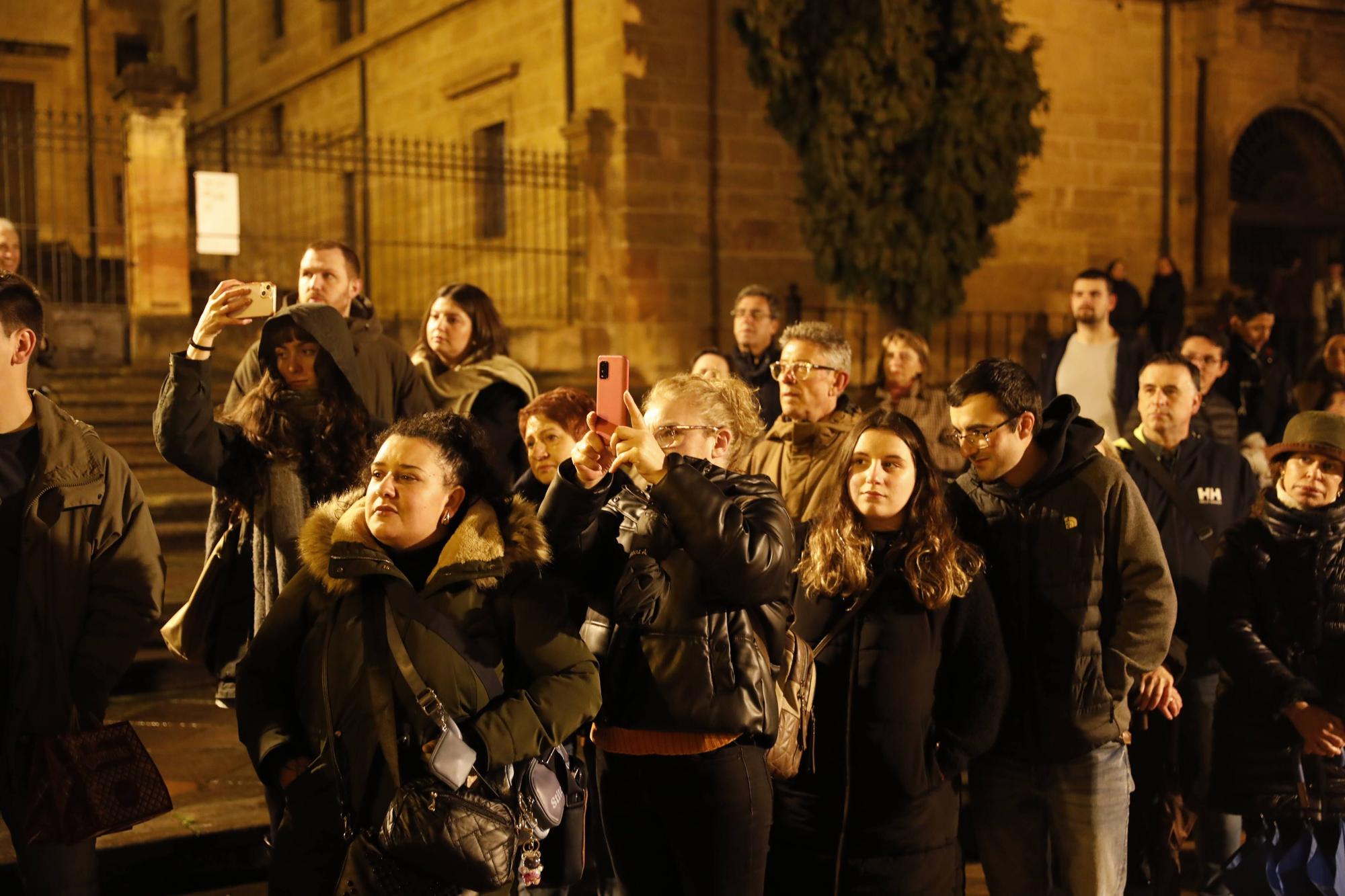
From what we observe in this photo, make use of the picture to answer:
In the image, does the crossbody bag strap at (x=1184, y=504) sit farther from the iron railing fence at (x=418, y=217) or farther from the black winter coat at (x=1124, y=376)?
the iron railing fence at (x=418, y=217)

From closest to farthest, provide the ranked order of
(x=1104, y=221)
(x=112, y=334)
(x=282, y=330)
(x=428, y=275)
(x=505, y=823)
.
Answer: (x=505, y=823) < (x=282, y=330) < (x=112, y=334) < (x=1104, y=221) < (x=428, y=275)

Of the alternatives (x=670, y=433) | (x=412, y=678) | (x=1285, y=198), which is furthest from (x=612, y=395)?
(x=1285, y=198)

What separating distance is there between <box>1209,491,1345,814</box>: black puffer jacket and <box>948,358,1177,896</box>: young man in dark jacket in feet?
2.93

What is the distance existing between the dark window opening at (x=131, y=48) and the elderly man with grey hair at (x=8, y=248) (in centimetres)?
2372

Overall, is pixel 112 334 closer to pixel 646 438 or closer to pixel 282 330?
pixel 282 330

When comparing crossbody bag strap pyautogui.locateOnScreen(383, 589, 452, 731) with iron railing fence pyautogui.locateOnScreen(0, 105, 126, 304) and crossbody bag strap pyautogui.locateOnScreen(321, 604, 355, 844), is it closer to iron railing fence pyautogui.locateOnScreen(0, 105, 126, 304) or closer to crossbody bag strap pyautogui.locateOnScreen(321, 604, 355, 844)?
crossbody bag strap pyautogui.locateOnScreen(321, 604, 355, 844)

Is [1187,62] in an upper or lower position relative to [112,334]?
upper

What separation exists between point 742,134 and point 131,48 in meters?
19.3

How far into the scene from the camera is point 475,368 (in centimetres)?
573

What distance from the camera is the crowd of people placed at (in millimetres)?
3074

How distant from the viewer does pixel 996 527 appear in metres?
4.07

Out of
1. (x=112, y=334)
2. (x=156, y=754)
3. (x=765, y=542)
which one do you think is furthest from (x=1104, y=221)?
(x=765, y=542)

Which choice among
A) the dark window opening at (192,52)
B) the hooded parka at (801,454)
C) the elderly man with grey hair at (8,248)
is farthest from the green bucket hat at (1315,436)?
the dark window opening at (192,52)

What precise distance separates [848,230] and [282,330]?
896cm
